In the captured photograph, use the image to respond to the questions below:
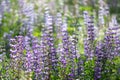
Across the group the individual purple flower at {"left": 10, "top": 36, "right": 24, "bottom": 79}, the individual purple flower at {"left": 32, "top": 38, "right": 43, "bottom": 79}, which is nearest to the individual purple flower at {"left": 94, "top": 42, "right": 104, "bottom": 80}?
the individual purple flower at {"left": 32, "top": 38, "right": 43, "bottom": 79}

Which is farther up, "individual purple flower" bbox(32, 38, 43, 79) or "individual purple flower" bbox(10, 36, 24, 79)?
"individual purple flower" bbox(10, 36, 24, 79)

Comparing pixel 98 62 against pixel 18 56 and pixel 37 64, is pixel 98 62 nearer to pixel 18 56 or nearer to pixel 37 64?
pixel 37 64

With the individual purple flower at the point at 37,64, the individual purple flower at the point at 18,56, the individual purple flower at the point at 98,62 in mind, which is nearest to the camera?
the individual purple flower at the point at 18,56

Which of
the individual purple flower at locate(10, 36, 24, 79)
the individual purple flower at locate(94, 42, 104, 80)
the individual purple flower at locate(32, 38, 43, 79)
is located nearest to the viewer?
the individual purple flower at locate(10, 36, 24, 79)

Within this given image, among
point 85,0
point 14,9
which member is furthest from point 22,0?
point 85,0

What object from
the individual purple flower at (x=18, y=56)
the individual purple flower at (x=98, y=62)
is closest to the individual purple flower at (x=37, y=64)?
the individual purple flower at (x=18, y=56)

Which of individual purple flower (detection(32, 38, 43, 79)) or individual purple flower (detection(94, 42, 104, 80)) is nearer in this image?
individual purple flower (detection(32, 38, 43, 79))

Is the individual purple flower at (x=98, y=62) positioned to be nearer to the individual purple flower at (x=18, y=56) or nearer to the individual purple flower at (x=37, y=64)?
the individual purple flower at (x=37, y=64)

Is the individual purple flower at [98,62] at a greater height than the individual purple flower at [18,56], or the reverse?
the individual purple flower at [18,56]

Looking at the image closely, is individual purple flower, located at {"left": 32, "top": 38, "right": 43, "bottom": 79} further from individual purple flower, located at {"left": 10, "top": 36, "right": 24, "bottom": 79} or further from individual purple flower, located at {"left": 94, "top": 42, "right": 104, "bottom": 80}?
individual purple flower, located at {"left": 94, "top": 42, "right": 104, "bottom": 80}

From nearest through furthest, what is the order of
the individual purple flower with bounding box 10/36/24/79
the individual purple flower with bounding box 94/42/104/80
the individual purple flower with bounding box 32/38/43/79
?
the individual purple flower with bounding box 10/36/24/79, the individual purple flower with bounding box 32/38/43/79, the individual purple flower with bounding box 94/42/104/80

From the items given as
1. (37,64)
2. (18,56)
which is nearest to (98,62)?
(37,64)

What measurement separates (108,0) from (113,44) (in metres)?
7.92

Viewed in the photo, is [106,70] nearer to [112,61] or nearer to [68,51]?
[112,61]
